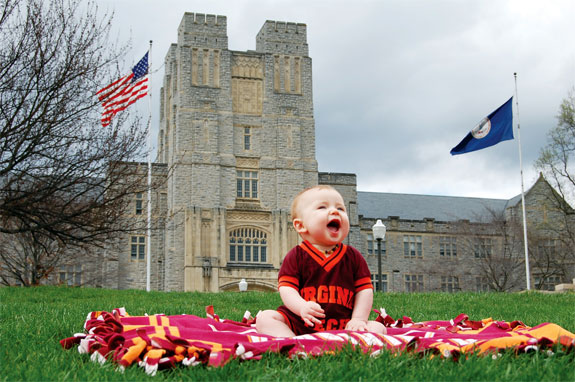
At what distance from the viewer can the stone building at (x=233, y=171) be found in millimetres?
41094

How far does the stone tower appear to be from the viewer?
4097cm

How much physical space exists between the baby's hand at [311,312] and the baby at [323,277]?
16 cm

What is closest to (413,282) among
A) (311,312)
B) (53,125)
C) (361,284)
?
(53,125)

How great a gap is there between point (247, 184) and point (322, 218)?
3870 cm

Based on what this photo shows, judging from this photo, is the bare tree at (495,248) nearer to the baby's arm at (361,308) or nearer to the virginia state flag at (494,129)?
the virginia state flag at (494,129)

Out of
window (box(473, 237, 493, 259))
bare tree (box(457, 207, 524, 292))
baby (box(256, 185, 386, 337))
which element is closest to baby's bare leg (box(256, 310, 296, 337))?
baby (box(256, 185, 386, 337))

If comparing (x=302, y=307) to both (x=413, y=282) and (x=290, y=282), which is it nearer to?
(x=290, y=282)

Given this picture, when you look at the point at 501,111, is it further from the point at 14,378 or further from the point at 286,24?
the point at 286,24

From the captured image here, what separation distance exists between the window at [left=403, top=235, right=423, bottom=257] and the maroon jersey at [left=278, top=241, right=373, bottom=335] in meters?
46.8

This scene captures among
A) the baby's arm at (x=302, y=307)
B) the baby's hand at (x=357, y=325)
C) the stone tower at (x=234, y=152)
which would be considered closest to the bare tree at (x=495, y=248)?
the stone tower at (x=234, y=152)

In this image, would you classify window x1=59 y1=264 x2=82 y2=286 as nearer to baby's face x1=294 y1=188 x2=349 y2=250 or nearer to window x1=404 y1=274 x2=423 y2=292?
window x1=404 y1=274 x2=423 y2=292

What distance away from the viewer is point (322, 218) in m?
4.80

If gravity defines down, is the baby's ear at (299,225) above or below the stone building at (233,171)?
below

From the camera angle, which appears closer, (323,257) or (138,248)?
(323,257)
